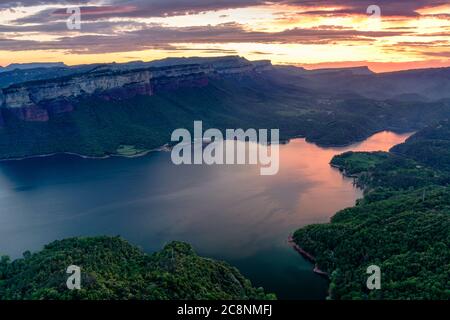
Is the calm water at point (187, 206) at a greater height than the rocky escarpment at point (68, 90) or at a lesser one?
lesser

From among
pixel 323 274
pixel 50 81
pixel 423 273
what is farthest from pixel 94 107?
pixel 423 273

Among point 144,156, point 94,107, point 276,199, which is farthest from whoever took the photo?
point 94,107

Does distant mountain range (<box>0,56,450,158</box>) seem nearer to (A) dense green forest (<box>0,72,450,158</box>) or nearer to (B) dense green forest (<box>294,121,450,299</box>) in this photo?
(A) dense green forest (<box>0,72,450,158</box>)

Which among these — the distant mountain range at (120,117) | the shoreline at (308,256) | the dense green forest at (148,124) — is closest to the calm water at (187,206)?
the shoreline at (308,256)

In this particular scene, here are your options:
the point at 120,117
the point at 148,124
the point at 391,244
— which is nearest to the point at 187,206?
the point at 391,244

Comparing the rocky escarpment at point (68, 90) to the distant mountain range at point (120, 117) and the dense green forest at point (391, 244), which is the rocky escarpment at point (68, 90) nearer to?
the distant mountain range at point (120, 117)

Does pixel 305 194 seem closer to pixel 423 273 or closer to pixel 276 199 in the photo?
pixel 276 199
